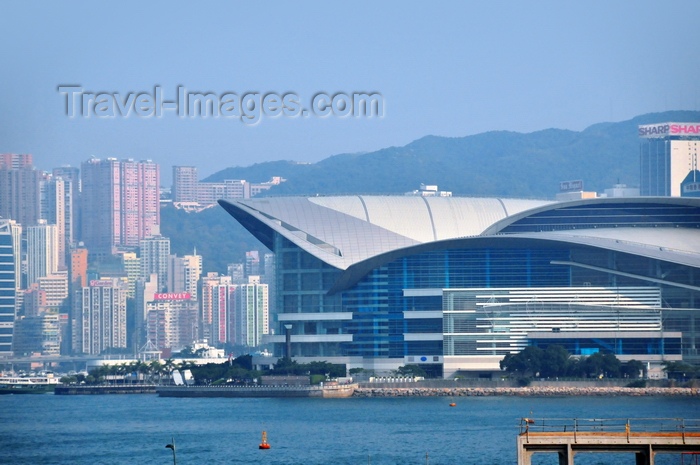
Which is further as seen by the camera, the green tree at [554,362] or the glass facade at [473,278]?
the glass facade at [473,278]

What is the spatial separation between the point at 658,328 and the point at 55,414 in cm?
3242

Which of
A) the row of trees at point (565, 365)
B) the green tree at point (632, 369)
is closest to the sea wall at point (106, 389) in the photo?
the row of trees at point (565, 365)

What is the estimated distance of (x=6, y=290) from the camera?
6865 inches

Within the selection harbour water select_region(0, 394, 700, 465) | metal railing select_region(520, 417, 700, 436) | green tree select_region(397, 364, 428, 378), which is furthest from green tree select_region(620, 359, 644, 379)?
metal railing select_region(520, 417, 700, 436)

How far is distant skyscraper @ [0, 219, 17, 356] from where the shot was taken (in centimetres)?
17175

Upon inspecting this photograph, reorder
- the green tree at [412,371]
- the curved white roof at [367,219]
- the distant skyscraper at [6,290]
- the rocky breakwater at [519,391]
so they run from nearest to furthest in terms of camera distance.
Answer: the rocky breakwater at [519,391]
the green tree at [412,371]
the curved white roof at [367,219]
the distant skyscraper at [6,290]

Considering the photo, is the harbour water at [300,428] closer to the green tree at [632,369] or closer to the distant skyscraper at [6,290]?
the green tree at [632,369]

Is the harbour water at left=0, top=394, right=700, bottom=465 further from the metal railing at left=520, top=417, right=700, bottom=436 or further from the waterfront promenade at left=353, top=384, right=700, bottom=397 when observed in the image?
the waterfront promenade at left=353, top=384, right=700, bottom=397

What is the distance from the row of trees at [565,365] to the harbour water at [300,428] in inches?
209

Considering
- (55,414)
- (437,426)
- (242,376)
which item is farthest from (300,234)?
(437,426)

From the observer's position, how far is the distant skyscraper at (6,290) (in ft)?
563

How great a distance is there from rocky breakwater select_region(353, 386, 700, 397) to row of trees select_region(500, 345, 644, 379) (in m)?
1.95

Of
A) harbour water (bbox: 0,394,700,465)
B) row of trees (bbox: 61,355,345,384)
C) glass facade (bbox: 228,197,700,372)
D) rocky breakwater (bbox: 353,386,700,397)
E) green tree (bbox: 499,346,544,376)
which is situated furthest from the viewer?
row of trees (bbox: 61,355,345,384)

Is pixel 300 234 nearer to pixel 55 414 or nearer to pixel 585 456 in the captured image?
pixel 55 414
